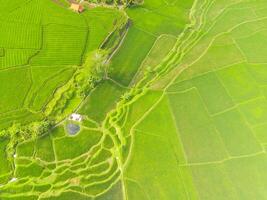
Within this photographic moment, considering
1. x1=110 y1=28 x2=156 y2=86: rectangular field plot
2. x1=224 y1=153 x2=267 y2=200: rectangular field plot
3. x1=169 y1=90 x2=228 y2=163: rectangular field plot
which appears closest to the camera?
x1=224 y1=153 x2=267 y2=200: rectangular field plot

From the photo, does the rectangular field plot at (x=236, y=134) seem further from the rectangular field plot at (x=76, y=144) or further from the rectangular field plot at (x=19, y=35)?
the rectangular field plot at (x=19, y=35)

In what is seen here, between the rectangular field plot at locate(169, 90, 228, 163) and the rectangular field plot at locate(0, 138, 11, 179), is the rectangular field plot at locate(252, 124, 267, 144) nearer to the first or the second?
the rectangular field plot at locate(169, 90, 228, 163)

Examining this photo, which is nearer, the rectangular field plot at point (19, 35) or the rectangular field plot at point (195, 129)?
the rectangular field plot at point (195, 129)

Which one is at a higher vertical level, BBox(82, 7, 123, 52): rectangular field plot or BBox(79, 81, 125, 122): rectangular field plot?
BBox(82, 7, 123, 52): rectangular field plot

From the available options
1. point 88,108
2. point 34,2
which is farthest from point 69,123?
point 34,2

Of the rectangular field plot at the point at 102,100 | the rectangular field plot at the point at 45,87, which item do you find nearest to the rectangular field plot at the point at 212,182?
the rectangular field plot at the point at 102,100

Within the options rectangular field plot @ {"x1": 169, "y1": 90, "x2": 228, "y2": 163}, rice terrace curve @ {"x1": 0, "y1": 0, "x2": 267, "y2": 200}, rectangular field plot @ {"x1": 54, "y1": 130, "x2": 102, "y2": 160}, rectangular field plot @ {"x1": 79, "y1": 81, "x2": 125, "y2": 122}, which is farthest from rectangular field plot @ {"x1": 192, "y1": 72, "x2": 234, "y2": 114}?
rectangular field plot @ {"x1": 54, "y1": 130, "x2": 102, "y2": 160}

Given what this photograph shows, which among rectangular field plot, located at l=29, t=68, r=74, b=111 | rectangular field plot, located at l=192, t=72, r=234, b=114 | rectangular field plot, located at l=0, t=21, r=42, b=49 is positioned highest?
rectangular field plot, located at l=0, t=21, r=42, b=49

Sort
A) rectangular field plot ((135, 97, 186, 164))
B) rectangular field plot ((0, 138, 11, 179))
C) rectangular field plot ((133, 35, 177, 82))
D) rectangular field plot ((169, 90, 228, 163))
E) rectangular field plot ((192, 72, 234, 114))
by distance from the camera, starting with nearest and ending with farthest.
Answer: rectangular field plot ((0, 138, 11, 179)) → rectangular field plot ((169, 90, 228, 163)) → rectangular field plot ((135, 97, 186, 164)) → rectangular field plot ((192, 72, 234, 114)) → rectangular field plot ((133, 35, 177, 82))
